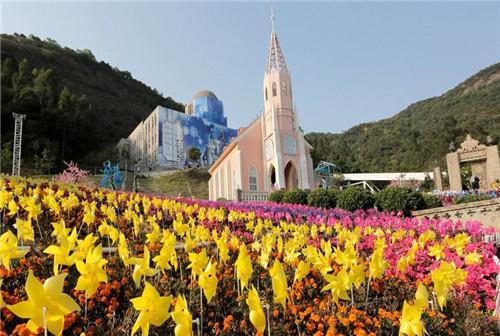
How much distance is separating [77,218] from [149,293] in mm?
5892

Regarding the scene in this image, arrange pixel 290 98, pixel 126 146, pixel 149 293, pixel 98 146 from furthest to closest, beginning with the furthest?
1. pixel 98 146
2. pixel 126 146
3. pixel 290 98
4. pixel 149 293

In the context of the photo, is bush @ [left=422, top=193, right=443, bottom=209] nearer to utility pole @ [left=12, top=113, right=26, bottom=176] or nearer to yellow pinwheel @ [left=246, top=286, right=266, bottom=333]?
yellow pinwheel @ [left=246, top=286, right=266, bottom=333]

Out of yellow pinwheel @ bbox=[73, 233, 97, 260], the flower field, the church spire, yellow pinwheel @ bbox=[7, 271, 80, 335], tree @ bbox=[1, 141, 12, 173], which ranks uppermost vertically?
the church spire

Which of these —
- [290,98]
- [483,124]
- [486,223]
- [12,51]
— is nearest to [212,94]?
[290,98]

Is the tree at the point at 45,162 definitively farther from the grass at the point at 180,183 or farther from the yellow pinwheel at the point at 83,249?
the yellow pinwheel at the point at 83,249

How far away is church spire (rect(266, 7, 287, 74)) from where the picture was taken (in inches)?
1078

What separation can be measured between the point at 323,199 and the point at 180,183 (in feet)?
102

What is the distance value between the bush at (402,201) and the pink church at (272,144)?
13.6 m

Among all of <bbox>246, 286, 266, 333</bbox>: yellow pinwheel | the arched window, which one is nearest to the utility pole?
the arched window

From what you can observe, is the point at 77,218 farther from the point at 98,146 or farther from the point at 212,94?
the point at 98,146

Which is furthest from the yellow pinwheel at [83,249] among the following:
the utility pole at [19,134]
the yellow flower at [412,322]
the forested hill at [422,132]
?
the forested hill at [422,132]

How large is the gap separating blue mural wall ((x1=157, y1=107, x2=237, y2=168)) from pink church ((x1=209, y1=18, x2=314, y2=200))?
785 inches

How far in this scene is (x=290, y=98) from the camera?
1073 inches

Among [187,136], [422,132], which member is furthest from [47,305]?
[422,132]
